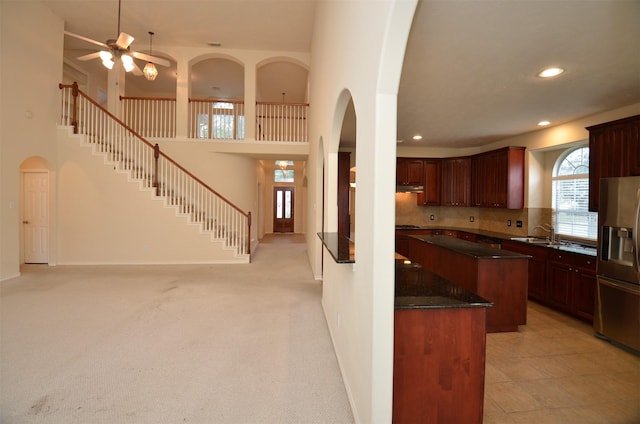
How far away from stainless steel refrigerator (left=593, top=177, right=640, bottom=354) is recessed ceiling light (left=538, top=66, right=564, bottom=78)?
50.7 inches

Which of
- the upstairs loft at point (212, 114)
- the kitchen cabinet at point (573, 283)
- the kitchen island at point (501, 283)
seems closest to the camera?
the kitchen island at point (501, 283)

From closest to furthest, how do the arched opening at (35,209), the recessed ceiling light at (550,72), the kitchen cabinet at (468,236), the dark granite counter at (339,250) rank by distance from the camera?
the dark granite counter at (339,250) < the recessed ceiling light at (550,72) < the kitchen cabinet at (468,236) < the arched opening at (35,209)

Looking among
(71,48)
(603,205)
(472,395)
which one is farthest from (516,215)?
(71,48)

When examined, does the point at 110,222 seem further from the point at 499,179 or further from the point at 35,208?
the point at 499,179

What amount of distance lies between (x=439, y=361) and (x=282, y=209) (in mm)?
11483

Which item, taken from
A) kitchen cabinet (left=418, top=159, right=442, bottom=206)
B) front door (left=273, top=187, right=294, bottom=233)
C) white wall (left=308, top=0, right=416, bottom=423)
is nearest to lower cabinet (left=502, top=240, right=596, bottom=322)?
kitchen cabinet (left=418, top=159, right=442, bottom=206)

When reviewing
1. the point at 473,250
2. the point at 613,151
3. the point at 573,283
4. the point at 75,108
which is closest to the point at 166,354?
the point at 473,250

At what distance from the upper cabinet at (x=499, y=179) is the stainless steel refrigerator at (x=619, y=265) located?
7.33ft

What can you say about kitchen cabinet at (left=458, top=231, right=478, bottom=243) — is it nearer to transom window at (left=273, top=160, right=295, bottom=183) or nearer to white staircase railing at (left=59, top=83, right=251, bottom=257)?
white staircase railing at (left=59, top=83, right=251, bottom=257)

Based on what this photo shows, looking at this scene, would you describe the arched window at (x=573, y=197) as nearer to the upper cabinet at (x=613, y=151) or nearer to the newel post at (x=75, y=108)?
the upper cabinet at (x=613, y=151)

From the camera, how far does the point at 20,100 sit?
205 inches

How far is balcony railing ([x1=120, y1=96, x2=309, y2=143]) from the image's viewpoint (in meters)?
7.24

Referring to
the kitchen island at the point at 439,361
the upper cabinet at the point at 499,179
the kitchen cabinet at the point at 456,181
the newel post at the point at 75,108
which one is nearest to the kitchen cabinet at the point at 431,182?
the kitchen cabinet at the point at 456,181

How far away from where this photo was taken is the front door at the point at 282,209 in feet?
42.3
